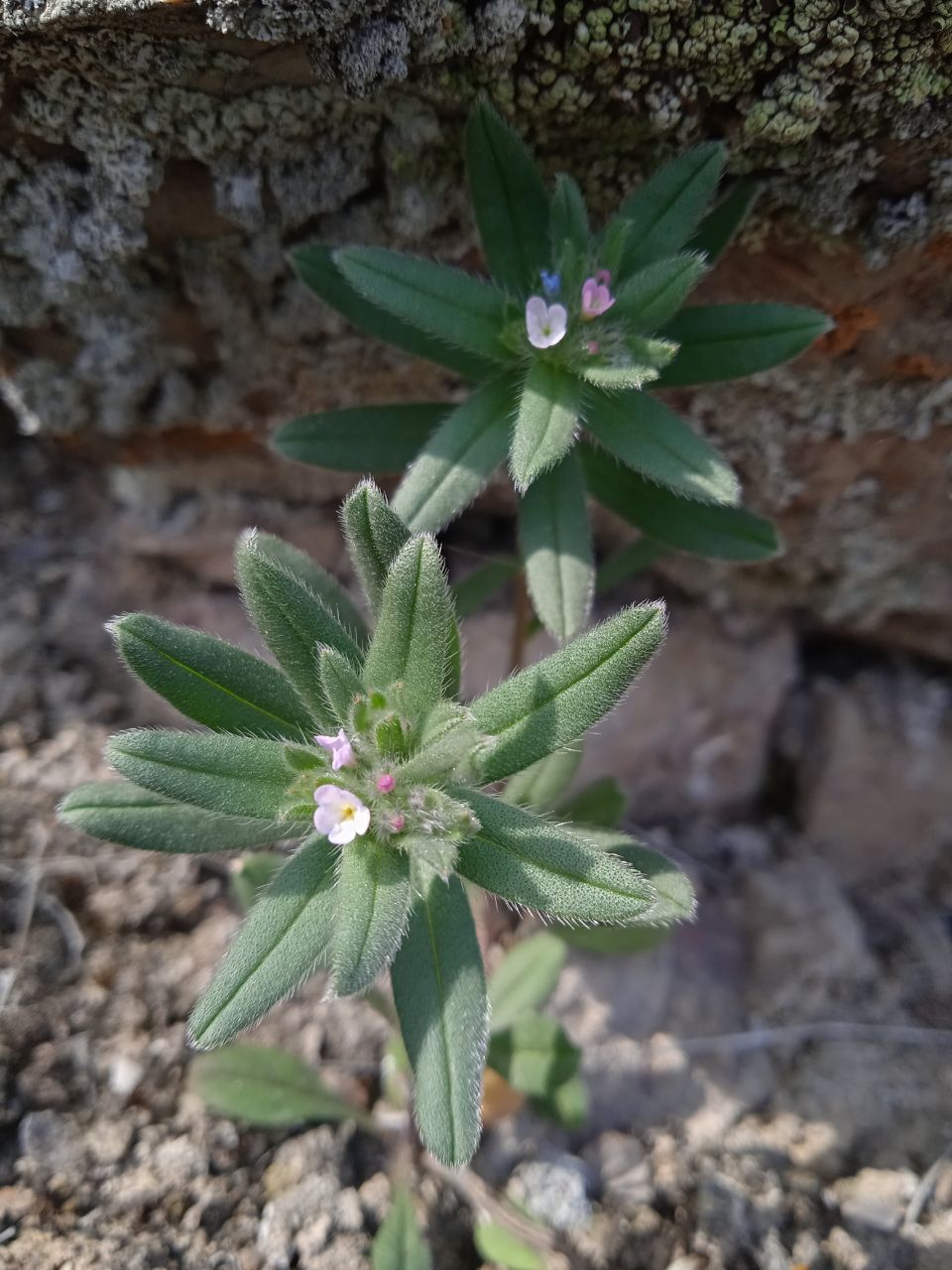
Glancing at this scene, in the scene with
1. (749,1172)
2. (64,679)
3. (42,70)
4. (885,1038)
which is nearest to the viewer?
(42,70)

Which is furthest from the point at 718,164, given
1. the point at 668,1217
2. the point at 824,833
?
the point at 668,1217

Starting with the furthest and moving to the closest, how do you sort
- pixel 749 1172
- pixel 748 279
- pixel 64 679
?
1. pixel 64 679
2. pixel 749 1172
3. pixel 748 279

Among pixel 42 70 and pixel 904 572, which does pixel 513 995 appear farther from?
pixel 42 70

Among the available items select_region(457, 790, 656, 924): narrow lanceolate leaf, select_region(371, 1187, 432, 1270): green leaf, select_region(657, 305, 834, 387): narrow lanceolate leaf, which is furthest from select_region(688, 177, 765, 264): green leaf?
select_region(371, 1187, 432, 1270): green leaf

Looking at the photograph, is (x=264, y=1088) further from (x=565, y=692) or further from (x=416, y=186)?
(x=416, y=186)

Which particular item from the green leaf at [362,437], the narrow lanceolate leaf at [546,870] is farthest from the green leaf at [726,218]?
the narrow lanceolate leaf at [546,870]

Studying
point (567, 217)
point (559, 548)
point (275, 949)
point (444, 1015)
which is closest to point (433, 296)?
point (567, 217)
